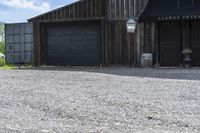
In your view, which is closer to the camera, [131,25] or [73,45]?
[131,25]

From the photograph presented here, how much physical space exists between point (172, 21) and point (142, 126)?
15.4 metres

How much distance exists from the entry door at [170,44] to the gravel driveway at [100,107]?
9.20 metres

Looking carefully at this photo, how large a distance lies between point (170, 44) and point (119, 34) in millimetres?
2499

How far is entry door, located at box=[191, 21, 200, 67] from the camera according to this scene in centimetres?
2145

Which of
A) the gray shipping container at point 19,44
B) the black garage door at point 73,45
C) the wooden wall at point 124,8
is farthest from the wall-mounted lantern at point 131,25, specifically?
the gray shipping container at point 19,44

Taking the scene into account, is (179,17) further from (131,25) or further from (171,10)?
(131,25)

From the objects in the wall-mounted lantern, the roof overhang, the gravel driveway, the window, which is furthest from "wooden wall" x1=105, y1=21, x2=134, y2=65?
the gravel driveway

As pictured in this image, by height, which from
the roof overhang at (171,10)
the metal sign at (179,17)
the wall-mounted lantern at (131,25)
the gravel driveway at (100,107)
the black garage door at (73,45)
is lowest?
the gravel driveway at (100,107)

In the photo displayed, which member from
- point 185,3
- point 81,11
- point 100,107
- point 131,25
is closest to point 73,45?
point 81,11

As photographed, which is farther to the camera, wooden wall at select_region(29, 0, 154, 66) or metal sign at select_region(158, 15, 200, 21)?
wooden wall at select_region(29, 0, 154, 66)

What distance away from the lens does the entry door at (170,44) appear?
71.5 feet

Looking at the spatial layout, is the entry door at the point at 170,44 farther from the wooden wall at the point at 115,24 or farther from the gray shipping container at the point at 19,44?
the gray shipping container at the point at 19,44

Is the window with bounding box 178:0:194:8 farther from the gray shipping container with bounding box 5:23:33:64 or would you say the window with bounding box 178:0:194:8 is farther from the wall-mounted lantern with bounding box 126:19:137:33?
the gray shipping container with bounding box 5:23:33:64

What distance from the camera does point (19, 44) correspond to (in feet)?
94.5
